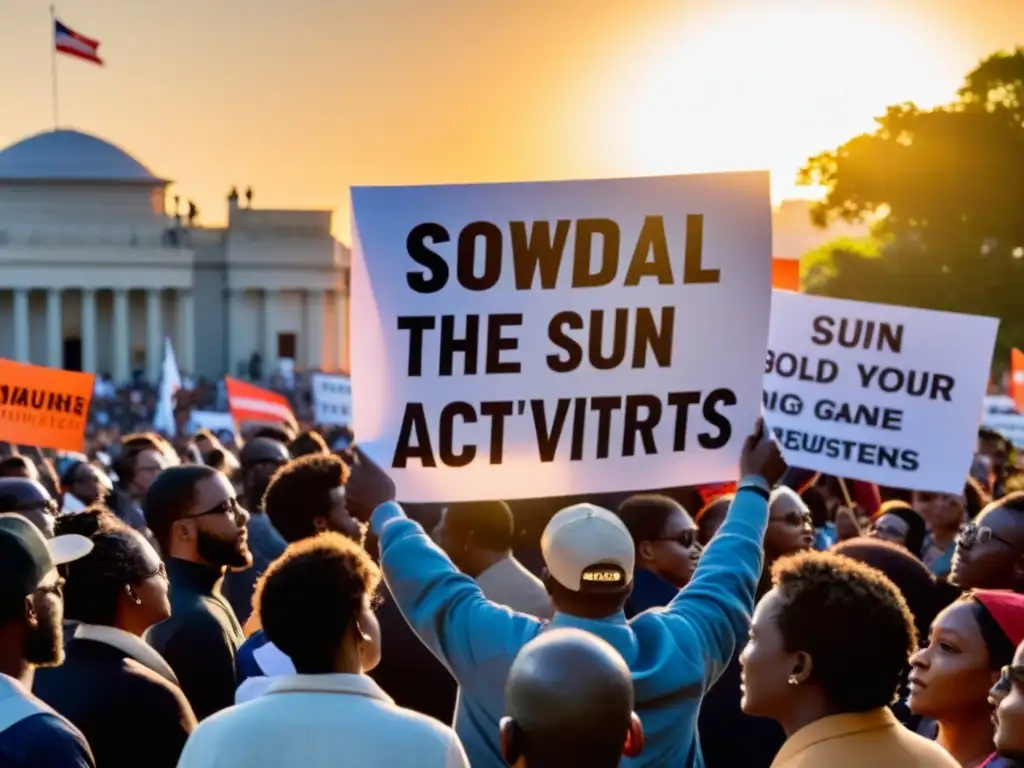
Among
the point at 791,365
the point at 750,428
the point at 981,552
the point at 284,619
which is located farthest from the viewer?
the point at 791,365

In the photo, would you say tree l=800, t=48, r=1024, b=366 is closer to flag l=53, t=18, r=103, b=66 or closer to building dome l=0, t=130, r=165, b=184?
flag l=53, t=18, r=103, b=66

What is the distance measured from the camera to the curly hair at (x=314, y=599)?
12.4ft

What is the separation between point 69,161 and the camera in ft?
306

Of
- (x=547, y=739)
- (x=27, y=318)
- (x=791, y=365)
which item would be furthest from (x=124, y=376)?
(x=547, y=739)

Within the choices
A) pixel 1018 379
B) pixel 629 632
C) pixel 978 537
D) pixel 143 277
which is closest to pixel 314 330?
pixel 143 277

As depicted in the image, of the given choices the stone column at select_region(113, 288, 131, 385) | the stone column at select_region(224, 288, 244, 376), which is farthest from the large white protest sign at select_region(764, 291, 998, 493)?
the stone column at select_region(224, 288, 244, 376)

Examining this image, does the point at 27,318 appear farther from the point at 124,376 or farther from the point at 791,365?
the point at 791,365

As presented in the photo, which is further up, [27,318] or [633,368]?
[633,368]

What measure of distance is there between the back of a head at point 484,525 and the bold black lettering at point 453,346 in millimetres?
906

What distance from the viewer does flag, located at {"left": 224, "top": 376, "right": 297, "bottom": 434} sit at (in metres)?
17.7

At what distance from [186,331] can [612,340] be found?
8453 cm

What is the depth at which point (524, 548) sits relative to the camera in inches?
320

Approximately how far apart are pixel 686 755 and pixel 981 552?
77.6 inches

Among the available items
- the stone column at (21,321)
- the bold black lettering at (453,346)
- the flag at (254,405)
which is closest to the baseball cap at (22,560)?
the bold black lettering at (453,346)
